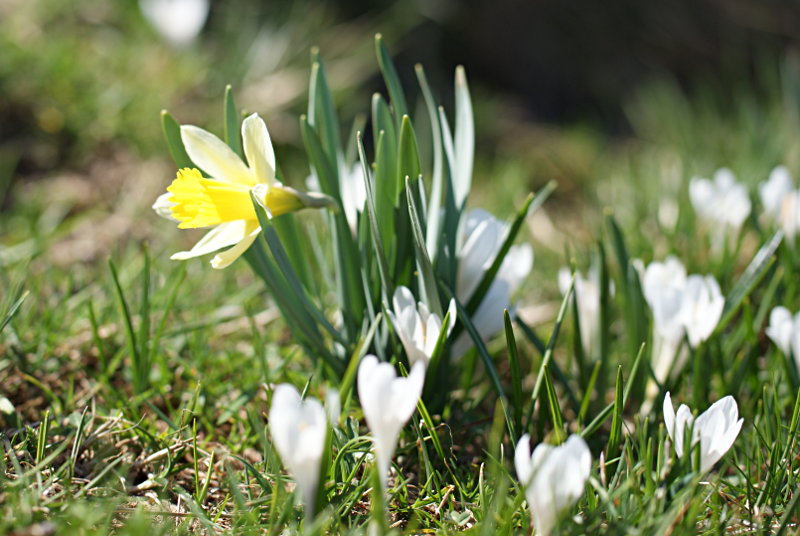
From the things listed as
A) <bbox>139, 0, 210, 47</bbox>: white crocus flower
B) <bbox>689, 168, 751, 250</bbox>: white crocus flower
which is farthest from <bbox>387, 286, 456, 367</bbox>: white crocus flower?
<bbox>139, 0, 210, 47</bbox>: white crocus flower

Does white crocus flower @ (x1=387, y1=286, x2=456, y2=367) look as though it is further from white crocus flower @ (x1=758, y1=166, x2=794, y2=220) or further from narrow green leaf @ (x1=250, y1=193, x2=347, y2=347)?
white crocus flower @ (x1=758, y1=166, x2=794, y2=220)

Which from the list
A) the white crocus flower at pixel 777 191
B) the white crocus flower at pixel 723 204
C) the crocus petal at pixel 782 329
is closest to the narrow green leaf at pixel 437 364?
the crocus petal at pixel 782 329

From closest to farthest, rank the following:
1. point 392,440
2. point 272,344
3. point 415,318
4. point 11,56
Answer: point 392,440 < point 415,318 < point 272,344 < point 11,56

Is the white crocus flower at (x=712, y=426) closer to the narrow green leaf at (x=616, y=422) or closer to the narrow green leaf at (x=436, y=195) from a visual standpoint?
the narrow green leaf at (x=616, y=422)

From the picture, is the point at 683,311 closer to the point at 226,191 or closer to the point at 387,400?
the point at 387,400

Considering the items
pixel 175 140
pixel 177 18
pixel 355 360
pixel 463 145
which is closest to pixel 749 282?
pixel 463 145

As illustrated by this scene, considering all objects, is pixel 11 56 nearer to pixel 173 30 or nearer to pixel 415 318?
pixel 173 30

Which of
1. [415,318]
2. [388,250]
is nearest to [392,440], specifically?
[415,318]
